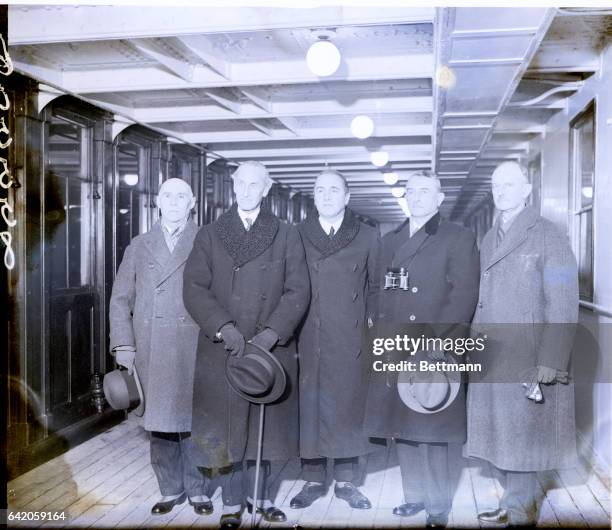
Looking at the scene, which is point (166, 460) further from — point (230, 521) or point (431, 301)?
point (431, 301)

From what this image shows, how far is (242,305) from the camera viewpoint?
284cm

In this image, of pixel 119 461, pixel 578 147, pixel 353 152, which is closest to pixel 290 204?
pixel 353 152

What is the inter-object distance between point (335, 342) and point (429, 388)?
1.64 feet

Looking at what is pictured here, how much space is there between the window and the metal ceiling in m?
0.31

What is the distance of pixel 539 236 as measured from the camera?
8.91 ft

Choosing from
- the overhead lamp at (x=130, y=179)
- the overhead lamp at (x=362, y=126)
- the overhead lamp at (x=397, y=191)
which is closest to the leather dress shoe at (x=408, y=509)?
the overhead lamp at (x=362, y=126)

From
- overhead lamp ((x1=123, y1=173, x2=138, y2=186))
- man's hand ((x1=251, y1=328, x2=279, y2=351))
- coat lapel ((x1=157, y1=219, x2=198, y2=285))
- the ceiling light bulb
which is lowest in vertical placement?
man's hand ((x1=251, y1=328, x2=279, y2=351))

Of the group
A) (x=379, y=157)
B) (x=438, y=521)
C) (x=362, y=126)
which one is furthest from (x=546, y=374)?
(x=379, y=157)

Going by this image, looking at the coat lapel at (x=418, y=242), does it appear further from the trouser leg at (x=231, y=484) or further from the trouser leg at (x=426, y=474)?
the trouser leg at (x=231, y=484)

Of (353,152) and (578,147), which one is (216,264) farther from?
(353,152)

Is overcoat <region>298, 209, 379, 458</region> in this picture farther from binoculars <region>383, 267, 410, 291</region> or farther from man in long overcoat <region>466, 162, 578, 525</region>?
man in long overcoat <region>466, 162, 578, 525</region>

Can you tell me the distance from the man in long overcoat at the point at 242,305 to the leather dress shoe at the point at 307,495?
16 centimetres

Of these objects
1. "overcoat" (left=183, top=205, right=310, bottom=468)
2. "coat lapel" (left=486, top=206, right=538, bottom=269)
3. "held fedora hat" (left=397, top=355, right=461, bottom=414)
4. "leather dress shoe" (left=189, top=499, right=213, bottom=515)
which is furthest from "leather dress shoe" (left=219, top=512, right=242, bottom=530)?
"coat lapel" (left=486, top=206, right=538, bottom=269)

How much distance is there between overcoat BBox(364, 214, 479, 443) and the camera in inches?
109
